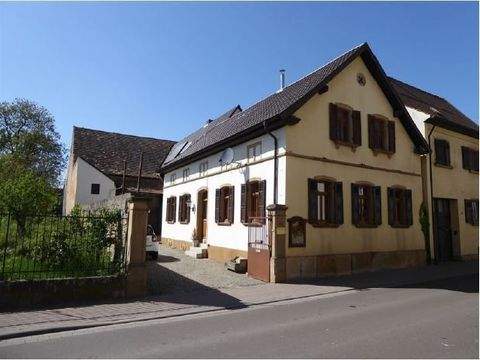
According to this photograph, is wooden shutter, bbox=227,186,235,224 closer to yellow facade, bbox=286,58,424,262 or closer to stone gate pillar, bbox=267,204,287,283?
yellow facade, bbox=286,58,424,262

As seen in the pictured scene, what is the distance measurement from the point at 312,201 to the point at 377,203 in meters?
3.35

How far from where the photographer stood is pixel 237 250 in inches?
602

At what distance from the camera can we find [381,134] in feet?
54.6

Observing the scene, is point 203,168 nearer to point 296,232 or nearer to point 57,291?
point 296,232

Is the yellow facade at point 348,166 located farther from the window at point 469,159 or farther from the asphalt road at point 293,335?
the asphalt road at point 293,335

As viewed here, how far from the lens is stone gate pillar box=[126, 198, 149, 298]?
972 centimetres

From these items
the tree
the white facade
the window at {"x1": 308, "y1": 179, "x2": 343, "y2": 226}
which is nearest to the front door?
the window at {"x1": 308, "y1": 179, "x2": 343, "y2": 226}

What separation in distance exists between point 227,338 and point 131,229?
4.50 metres

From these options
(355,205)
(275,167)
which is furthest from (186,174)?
(355,205)

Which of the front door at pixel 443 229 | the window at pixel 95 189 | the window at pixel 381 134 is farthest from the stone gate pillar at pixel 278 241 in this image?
the window at pixel 95 189

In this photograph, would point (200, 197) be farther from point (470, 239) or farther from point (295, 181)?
point (470, 239)

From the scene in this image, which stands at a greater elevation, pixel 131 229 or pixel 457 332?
pixel 131 229

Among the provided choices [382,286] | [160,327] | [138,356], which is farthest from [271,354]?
[382,286]

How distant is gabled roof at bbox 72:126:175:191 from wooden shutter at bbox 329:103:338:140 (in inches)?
684
